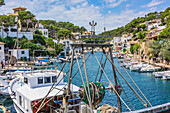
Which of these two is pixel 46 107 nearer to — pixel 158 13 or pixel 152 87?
pixel 152 87

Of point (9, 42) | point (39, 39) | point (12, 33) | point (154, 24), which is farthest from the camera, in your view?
point (154, 24)

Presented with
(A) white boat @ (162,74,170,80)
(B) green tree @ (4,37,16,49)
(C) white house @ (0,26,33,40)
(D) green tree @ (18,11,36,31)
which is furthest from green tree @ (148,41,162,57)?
(D) green tree @ (18,11,36,31)

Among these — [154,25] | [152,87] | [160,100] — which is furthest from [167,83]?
[154,25]

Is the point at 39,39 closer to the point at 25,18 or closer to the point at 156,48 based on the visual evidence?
the point at 25,18

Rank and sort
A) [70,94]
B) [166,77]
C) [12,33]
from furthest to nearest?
[12,33] < [166,77] < [70,94]

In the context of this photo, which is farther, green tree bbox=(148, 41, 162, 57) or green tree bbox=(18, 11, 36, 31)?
green tree bbox=(18, 11, 36, 31)

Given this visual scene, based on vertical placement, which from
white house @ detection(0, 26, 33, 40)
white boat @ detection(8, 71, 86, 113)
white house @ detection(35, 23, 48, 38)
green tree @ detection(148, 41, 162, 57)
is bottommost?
white boat @ detection(8, 71, 86, 113)

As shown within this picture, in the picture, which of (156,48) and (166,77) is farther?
(156,48)

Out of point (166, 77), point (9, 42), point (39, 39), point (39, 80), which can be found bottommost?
point (166, 77)

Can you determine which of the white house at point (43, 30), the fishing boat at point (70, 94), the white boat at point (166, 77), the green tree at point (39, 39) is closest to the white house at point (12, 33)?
the green tree at point (39, 39)

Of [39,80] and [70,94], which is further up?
[70,94]

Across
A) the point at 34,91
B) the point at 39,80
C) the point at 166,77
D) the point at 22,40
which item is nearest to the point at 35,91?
the point at 34,91

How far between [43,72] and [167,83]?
22474 millimetres

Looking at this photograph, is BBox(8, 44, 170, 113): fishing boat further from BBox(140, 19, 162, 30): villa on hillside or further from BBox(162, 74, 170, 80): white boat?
BBox(140, 19, 162, 30): villa on hillside
